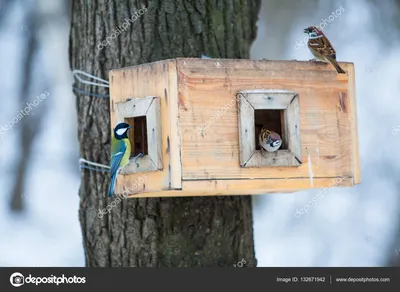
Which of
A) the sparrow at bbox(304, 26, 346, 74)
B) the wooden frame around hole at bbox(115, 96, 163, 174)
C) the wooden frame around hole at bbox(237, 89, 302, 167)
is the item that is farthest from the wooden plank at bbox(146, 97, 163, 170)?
the sparrow at bbox(304, 26, 346, 74)

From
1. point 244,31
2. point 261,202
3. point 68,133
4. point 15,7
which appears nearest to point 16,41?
point 15,7

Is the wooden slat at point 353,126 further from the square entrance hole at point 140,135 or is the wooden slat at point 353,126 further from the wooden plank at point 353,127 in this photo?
the square entrance hole at point 140,135

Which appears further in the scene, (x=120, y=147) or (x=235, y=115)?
(x=120, y=147)

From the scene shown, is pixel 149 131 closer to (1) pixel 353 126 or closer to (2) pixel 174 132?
(2) pixel 174 132

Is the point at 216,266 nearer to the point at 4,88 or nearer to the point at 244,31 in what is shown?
the point at 244,31

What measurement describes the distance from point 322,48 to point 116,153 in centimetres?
125

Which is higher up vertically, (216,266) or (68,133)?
(68,133)

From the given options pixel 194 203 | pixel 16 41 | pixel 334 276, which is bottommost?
pixel 334 276

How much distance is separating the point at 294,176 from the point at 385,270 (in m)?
1.09

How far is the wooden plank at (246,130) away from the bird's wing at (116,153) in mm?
615

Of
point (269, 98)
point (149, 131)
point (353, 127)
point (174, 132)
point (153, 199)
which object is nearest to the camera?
point (174, 132)

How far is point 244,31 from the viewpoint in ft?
18.5

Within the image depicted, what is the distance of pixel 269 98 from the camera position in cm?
484

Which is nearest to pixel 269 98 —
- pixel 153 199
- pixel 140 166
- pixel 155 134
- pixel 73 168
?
pixel 155 134
